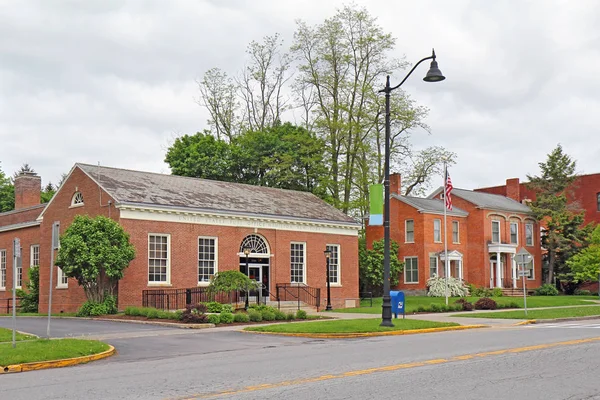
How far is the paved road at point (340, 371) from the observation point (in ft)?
32.8

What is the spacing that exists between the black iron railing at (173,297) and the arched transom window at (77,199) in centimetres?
637

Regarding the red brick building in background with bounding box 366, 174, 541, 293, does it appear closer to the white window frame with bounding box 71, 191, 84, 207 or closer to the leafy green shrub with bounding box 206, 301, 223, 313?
the white window frame with bounding box 71, 191, 84, 207

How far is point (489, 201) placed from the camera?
5791 cm

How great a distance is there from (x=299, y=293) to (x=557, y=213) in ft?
96.6

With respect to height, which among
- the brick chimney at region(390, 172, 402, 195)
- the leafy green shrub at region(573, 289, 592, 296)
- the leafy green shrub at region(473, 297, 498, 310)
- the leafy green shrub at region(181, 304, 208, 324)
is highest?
the brick chimney at region(390, 172, 402, 195)

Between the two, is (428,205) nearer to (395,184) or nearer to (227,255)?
(395,184)

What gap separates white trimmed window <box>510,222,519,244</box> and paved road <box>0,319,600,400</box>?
40.7 meters

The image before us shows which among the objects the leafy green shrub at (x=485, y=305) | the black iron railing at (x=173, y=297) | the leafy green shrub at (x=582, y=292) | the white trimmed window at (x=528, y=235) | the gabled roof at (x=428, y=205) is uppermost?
the gabled roof at (x=428, y=205)

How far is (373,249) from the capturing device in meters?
53.7

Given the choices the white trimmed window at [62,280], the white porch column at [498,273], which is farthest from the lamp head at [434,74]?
the white porch column at [498,273]

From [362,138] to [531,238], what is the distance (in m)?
17.8

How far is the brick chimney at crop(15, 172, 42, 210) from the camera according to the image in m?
47.7

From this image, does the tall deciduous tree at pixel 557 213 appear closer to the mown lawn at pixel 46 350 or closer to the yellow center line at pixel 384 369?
the yellow center line at pixel 384 369

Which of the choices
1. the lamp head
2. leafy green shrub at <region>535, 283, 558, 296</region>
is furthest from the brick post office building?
leafy green shrub at <region>535, 283, 558, 296</region>
